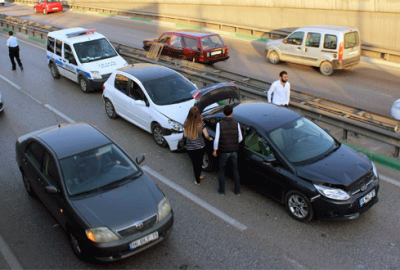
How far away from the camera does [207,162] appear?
816 centimetres

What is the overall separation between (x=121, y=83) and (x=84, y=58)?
4.09 m

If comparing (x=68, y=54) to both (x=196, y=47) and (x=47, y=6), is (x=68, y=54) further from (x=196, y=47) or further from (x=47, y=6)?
(x=47, y=6)

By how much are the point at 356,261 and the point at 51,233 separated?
185 inches

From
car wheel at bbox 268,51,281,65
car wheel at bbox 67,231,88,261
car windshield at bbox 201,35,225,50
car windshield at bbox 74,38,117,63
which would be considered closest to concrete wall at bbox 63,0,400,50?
car wheel at bbox 268,51,281,65

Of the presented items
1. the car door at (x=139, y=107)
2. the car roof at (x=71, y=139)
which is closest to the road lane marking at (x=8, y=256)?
the car roof at (x=71, y=139)

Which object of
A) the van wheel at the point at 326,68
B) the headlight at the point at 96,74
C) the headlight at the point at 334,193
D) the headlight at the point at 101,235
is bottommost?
the headlight at the point at 101,235

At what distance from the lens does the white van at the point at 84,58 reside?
13.6m

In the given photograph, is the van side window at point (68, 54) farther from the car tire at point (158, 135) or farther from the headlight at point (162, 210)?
the headlight at point (162, 210)

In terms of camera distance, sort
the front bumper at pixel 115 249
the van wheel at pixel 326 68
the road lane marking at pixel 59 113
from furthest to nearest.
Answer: the van wheel at pixel 326 68 → the road lane marking at pixel 59 113 → the front bumper at pixel 115 249

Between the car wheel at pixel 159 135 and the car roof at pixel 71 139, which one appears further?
the car wheel at pixel 159 135

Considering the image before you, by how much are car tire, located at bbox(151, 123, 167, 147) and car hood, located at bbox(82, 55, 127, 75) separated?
5.01 m

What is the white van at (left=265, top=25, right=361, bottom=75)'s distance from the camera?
1498cm

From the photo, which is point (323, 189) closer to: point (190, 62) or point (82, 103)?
point (82, 103)

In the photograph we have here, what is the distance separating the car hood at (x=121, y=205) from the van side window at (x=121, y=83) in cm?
478
